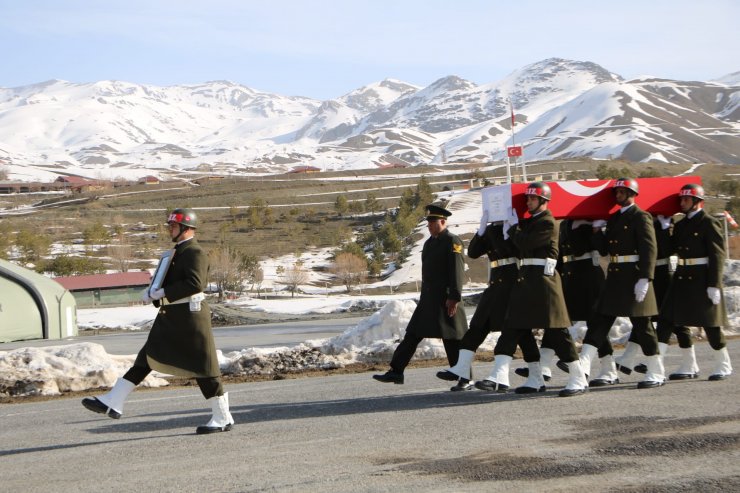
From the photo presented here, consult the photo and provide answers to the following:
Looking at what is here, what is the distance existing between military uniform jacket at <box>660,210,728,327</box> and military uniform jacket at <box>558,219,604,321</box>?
0.87 metres

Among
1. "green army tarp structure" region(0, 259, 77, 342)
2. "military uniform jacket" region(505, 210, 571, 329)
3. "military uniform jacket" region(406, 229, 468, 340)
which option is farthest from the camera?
"green army tarp structure" region(0, 259, 77, 342)

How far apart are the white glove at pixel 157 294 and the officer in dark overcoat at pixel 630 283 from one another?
453 cm

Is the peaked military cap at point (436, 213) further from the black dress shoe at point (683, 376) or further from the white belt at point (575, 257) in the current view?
the black dress shoe at point (683, 376)

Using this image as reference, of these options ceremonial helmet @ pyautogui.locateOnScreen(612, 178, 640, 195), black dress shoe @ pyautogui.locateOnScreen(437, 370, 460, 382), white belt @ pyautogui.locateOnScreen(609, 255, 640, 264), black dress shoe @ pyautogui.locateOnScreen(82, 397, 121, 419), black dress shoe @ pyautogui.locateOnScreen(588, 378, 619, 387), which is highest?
ceremonial helmet @ pyautogui.locateOnScreen(612, 178, 640, 195)

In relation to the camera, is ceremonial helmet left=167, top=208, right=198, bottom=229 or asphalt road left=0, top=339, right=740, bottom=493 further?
ceremonial helmet left=167, top=208, right=198, bottom=229

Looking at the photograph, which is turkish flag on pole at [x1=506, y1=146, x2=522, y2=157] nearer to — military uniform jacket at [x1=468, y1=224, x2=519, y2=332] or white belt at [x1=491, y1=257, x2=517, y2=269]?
military uniform jacket at [x1=468, y1=224, x2=519, y2=332]

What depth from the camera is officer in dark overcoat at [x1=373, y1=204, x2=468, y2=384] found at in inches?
407

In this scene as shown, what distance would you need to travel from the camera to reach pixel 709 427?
712cm

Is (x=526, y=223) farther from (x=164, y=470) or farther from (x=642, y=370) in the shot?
(x=164, y=470)

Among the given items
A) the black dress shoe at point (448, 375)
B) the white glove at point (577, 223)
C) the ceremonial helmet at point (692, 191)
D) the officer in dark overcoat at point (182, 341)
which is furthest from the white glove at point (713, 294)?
the officer in dark overcoat at point (182, 341)

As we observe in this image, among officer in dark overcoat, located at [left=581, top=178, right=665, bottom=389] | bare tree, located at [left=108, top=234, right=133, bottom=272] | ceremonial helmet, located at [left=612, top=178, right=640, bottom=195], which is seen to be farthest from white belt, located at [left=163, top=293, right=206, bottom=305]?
bare tree, located at [left=108, top=234, right=133, bottom=272]

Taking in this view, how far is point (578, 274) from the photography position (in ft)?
34.6

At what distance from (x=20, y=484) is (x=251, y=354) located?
8810 millimetres

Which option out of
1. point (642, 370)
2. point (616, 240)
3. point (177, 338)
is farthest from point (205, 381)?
point (642, 370)
